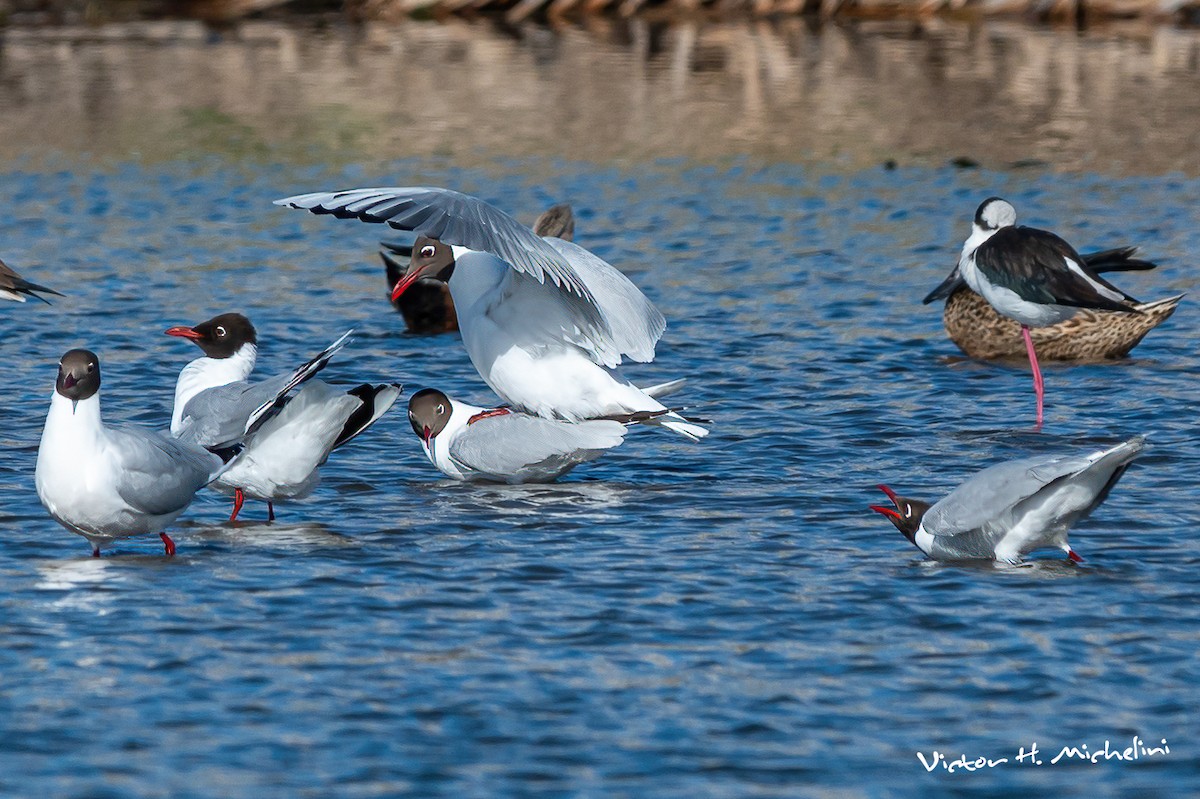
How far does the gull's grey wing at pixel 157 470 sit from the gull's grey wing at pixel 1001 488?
3347mm

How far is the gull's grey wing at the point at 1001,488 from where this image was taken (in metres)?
7.82

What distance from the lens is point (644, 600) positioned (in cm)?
785

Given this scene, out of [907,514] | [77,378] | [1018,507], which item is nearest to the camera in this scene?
[1018,507]

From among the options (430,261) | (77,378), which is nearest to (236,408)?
(77,378)

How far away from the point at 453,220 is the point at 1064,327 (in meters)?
5.27

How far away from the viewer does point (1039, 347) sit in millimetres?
12961

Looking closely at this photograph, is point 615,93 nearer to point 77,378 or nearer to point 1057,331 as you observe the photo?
point 1057,331

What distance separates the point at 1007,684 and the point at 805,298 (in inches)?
330

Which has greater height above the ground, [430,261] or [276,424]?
[430,261]

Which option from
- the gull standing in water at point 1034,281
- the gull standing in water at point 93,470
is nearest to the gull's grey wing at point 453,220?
the gull standing in water at point 93,470

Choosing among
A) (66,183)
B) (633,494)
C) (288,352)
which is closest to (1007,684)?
(633,494)

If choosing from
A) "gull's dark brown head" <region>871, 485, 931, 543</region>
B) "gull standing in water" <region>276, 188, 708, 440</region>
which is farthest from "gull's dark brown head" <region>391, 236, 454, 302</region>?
"gull's dark brown head" <region>871, 485, 931, 543</region>

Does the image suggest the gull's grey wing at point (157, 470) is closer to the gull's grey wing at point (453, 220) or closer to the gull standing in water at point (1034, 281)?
the gull's grey wing at point (453, 220)

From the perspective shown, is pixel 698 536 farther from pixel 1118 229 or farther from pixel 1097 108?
pixel 1097 108
